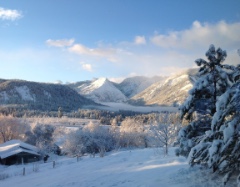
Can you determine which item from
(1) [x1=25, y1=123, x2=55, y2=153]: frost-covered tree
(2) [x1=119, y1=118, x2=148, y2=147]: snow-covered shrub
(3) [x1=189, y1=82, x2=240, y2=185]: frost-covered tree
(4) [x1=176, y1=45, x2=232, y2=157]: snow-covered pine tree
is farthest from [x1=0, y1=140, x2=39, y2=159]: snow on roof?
(3) [x1=189, y1=82, x2=240, y2=185]: frost-covered tree

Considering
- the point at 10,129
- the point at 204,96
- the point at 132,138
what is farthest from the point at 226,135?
the point at 10,129

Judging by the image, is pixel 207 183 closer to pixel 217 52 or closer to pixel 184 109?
A: pixel 184 109

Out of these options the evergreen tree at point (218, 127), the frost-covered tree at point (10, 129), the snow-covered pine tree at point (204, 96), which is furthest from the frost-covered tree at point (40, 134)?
the evergreen tree at point (218, 127)

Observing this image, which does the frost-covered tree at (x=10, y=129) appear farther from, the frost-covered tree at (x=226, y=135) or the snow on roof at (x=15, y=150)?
the frost-covered tree at (x=226, y=135)

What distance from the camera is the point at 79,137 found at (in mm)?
72875

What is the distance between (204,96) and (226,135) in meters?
4.93

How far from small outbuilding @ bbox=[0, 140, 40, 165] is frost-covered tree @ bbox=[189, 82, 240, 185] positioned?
50959 mm

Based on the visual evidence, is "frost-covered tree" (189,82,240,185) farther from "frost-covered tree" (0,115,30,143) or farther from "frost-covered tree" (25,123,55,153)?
"frost-covered tree" (0,115,30,143)

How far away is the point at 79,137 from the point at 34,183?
158 ft

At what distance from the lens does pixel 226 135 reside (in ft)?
38.3

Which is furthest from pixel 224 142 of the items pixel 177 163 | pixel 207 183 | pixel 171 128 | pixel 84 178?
pixel 171 128

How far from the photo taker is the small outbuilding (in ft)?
196

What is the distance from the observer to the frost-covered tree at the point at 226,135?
1195 cm

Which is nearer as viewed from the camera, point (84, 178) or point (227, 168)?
point (227, 168)
